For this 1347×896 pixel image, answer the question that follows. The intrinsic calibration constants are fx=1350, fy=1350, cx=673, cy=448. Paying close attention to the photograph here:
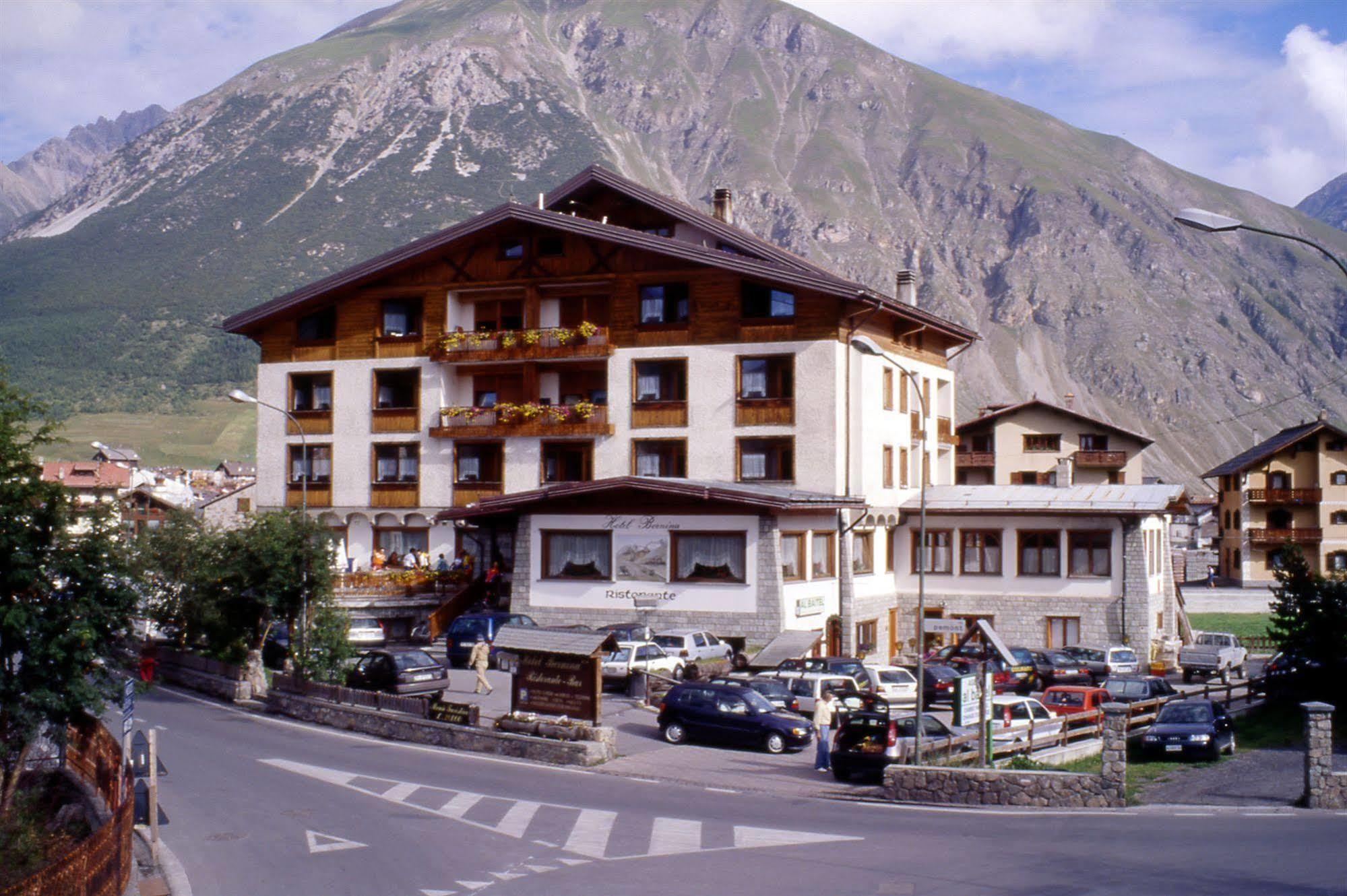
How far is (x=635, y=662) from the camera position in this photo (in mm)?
40281

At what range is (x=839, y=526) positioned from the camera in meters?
49.4

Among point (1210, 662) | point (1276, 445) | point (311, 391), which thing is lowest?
point (1210, 662)

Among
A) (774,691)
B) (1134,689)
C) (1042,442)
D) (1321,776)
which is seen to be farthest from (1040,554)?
(1321,776)

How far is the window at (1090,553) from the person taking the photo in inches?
2016

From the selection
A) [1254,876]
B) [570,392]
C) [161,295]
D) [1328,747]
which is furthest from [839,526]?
[161,295]

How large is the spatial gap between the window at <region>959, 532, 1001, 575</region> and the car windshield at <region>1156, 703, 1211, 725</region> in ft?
67.5

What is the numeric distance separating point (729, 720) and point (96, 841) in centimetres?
1799

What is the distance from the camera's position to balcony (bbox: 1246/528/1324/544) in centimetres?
8900

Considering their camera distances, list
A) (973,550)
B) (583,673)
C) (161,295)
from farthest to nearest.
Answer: (161,295), (973,550), (583,673)

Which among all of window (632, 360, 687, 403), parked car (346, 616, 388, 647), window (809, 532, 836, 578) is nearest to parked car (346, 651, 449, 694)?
parked car (346, 616, 388, 647)

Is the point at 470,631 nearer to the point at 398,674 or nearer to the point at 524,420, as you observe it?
the point at 398,674

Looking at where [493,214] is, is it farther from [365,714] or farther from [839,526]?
[365,714]

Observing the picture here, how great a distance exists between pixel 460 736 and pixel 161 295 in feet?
607

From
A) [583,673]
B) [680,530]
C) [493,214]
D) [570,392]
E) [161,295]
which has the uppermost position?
[161,295]
